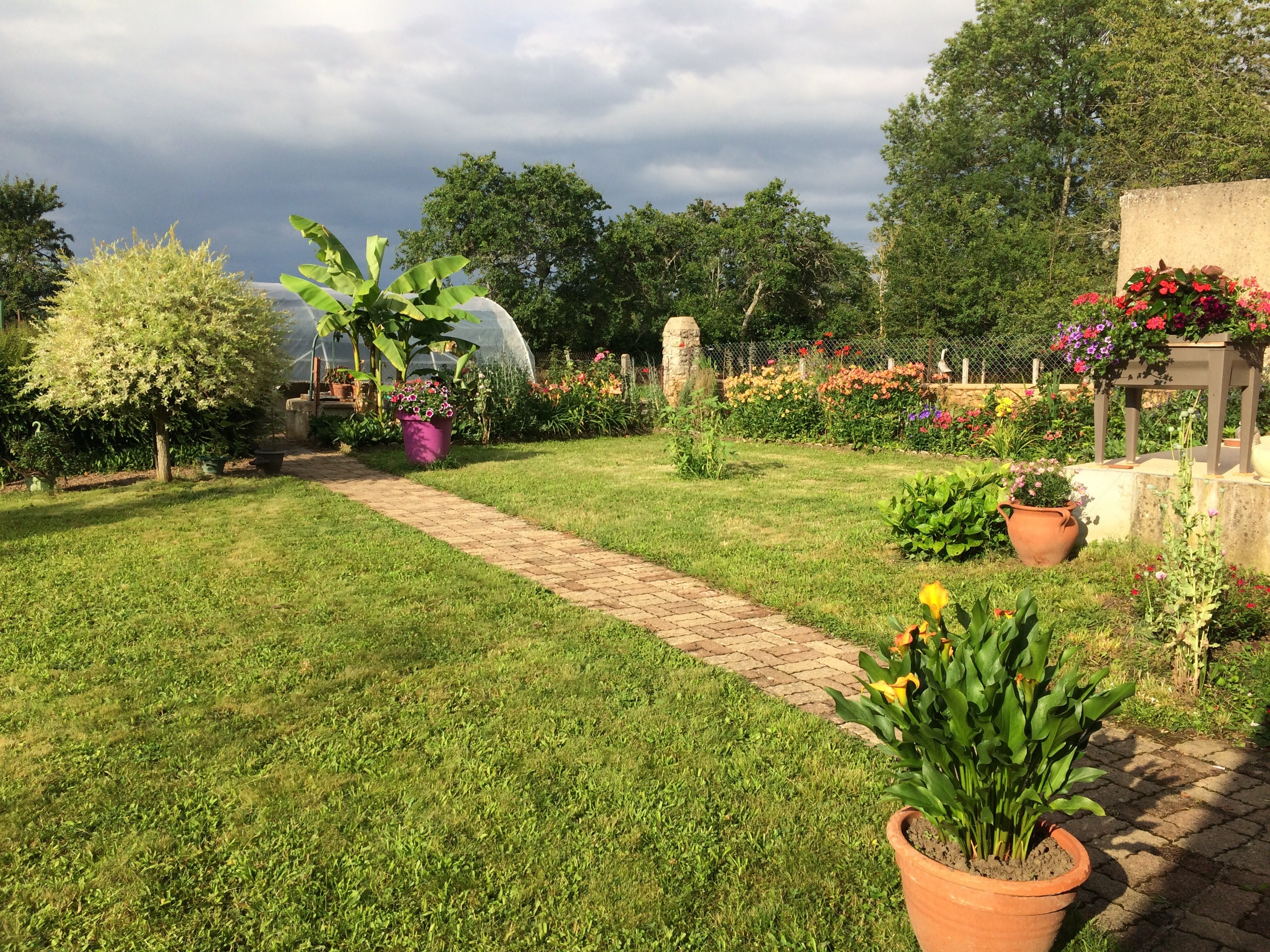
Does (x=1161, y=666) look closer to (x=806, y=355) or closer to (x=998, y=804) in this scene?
(x=998, y=804)

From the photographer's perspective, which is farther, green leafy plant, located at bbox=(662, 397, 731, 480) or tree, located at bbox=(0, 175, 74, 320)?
tree, located at bbox=(0, 175, 74, 320)

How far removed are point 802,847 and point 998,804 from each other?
31.7 inches

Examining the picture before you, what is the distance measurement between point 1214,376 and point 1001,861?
488 centimetres

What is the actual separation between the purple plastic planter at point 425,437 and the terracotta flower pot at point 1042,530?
7983mm

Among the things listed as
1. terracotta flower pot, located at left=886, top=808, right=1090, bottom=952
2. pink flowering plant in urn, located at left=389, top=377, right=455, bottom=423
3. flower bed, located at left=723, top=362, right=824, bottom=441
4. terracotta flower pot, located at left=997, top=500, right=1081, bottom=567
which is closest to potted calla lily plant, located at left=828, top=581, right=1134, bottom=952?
terracotta flower pot, located at left=886, top=808, right=1090, bottom=952

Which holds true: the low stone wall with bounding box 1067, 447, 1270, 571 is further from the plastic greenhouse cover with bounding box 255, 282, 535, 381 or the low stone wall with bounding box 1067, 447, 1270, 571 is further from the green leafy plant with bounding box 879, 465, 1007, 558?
the plastic greenhouse cover with bounding box 255, 282, 535, 381

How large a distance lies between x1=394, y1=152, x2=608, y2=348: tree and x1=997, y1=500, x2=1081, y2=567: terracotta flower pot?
26.8m

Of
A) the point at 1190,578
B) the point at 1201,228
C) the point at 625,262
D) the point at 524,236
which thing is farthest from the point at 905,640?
the point at 625,262

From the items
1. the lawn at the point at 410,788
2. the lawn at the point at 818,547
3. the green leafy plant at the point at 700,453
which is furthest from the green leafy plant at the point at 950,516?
the green leafy plant at the point at 700,453

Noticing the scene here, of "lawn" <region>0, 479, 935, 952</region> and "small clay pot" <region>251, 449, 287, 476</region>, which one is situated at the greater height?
"small clay pot" <region>251, 449, 287, 476</region>

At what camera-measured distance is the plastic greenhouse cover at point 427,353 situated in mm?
18547

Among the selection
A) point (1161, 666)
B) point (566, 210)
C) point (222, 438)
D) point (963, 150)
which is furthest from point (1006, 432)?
point (963, 150)

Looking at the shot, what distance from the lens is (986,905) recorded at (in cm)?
207

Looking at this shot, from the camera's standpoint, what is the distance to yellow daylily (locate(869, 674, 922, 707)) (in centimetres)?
223
